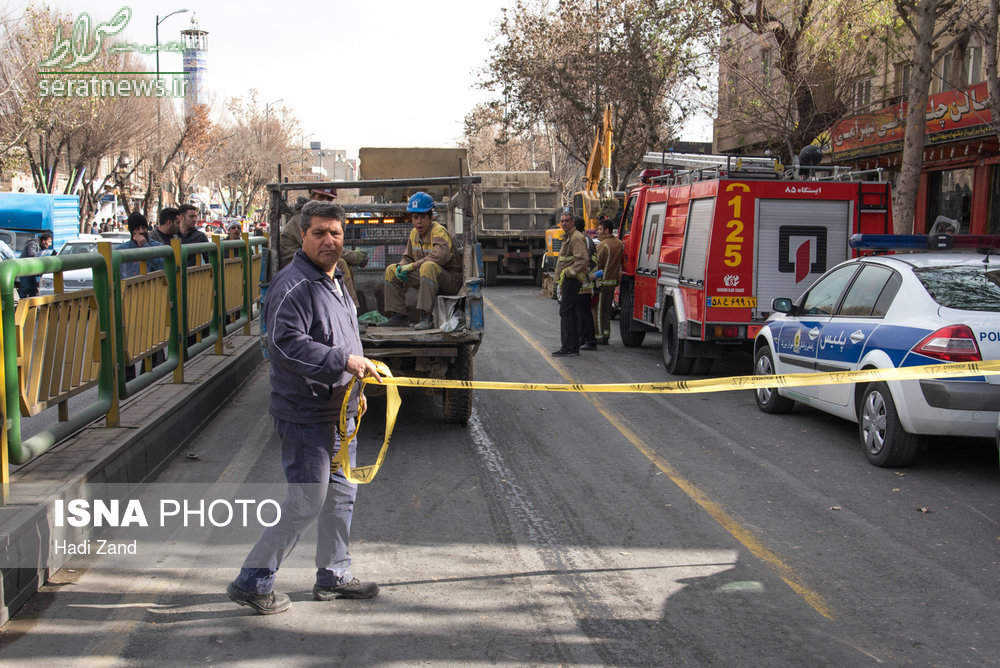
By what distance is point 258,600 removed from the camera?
4242 mm

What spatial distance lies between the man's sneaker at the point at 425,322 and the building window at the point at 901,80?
18692 millimetres

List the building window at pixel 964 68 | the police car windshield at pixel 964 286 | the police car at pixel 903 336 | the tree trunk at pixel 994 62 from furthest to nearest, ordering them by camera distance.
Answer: the building window at pixel 964 68 → the tree trunk at pixel 994 62 → the police car windshield at pixel 964 286 → the police car at pixel 903 336

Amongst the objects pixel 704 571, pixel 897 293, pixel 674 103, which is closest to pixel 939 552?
pixel 704 571

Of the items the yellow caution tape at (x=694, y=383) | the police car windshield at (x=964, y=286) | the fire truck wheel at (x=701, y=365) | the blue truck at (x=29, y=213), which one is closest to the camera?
the yellow caution tape at (x=694, y=383)

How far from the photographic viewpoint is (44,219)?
91.9ft

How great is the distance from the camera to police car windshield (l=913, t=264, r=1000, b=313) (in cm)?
667

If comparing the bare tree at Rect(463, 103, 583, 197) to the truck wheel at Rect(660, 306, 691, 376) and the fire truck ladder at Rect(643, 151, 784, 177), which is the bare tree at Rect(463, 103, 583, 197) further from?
the truck wheel at Rect(660, 306, 691, 376)

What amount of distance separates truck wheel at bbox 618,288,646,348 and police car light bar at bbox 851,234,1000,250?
6274 millimetres

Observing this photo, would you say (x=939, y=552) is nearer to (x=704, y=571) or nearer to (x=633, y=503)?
(x=704, y=571)

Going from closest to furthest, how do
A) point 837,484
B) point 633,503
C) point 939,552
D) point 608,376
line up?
point 939,552 < point 633,503 < point 837,484 < point 608,376

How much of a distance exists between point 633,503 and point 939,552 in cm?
184

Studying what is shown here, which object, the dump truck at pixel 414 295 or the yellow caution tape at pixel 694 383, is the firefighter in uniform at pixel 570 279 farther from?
the yellow caution tape at pixel 694 383

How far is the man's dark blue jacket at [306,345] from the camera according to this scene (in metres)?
4.09

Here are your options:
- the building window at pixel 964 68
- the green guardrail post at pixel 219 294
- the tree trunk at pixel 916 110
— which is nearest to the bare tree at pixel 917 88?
the tree trunk at pixel 916 110
